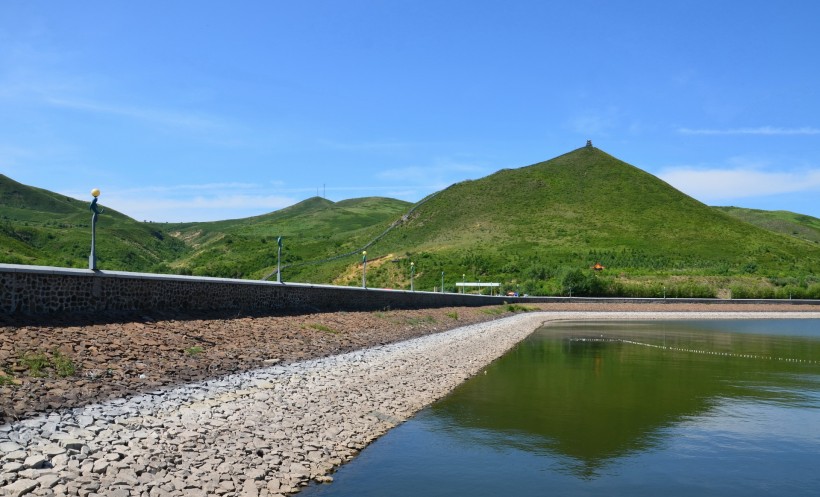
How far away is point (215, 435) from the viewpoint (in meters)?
13.3

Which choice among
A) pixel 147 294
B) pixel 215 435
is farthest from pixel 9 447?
pixel 147 294

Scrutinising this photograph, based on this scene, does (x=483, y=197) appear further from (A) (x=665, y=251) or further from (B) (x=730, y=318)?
(B) (x=730, y=318)

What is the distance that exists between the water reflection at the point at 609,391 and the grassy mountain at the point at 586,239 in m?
64.4

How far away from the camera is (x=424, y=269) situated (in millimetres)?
121188

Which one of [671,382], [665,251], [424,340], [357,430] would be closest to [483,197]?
[665,251]

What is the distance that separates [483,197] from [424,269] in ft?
192

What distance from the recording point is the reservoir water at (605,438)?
12.7 meters

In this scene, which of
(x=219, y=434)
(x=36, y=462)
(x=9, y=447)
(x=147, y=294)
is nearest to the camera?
(x=36, y=462)

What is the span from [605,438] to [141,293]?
16517 mm

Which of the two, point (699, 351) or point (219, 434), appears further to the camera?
point (699, 351)

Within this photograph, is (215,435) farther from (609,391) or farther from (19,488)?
(609,391)

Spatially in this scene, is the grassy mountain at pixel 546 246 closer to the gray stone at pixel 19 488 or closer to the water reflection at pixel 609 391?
the water reflection at pixel 609 391

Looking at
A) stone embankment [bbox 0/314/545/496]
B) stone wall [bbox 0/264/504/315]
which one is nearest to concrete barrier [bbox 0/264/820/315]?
stone wall [bbox 0/264/504/315]

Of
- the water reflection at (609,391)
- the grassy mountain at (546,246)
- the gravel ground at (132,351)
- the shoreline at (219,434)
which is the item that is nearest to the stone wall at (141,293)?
the gravel ground at (132,351)
